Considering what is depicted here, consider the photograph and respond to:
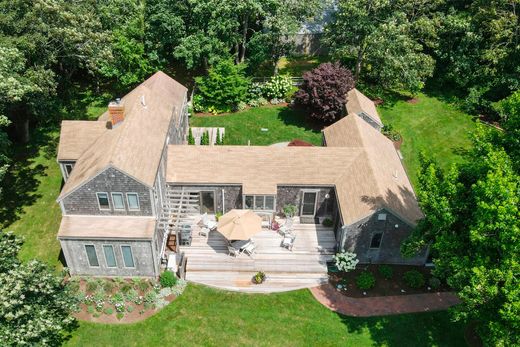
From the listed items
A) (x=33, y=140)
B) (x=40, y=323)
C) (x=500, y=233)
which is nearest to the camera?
(x=500, y=233)

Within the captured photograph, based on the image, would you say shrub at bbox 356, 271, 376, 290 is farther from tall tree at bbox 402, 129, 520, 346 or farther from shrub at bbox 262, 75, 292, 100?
shrub at bbox 262, 75, 292, 100

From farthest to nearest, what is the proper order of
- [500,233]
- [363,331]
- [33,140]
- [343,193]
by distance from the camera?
1. [33,140]
2. [343,193]
3. [363,331]
4. [500,233]

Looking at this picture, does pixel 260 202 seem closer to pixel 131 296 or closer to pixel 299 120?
pixel 131 296

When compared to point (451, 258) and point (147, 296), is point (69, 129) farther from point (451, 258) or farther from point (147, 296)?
point (451, 258)

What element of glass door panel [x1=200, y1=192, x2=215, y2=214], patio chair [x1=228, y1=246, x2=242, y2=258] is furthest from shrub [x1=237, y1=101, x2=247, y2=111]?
patio chair [x1=228, y1=246, x2=242, y2=258]

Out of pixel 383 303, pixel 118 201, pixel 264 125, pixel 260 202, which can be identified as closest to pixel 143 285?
pixel 118 201

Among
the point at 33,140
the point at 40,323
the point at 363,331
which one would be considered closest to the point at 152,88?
the point at 33,140
